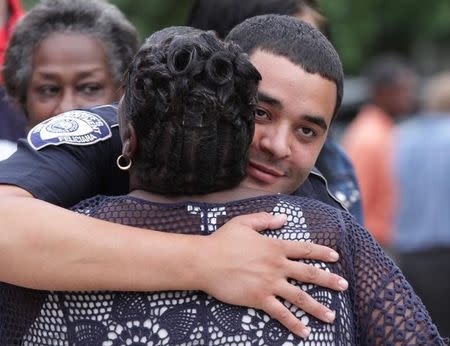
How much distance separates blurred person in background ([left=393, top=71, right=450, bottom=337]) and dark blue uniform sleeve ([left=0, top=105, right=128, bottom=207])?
Result: 4.67 m

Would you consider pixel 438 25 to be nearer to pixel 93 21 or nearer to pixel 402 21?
pixel 402 21

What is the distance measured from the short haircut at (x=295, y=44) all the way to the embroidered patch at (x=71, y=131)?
0.39 meters

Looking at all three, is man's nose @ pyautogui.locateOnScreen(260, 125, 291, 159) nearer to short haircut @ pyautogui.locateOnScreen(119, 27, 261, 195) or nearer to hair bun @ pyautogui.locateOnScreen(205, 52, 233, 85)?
short haircut @ pyautogui.locateOnScreen(119, 27, 261, 195)

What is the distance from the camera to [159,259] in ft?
6.88

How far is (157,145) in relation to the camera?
208 cm

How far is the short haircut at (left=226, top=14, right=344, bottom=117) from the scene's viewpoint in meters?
2.39

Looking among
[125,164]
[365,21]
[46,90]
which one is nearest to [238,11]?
[46,90]

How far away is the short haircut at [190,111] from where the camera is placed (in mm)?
2020

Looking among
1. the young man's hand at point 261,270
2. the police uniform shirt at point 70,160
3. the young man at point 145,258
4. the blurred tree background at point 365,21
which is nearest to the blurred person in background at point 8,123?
the police uniform shirt at point 70,160

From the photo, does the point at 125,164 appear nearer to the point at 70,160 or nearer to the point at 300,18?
the point at 70,160

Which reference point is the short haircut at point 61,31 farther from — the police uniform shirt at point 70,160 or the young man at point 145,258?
the young man at point 145,258

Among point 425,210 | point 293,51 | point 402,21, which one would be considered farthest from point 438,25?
point 293,51

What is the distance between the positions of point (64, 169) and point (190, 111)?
15.8 inches

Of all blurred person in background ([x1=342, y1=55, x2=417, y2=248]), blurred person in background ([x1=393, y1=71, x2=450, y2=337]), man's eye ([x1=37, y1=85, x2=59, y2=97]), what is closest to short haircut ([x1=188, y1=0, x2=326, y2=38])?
man's eye ([x1=37, y1=85, x2=59, y2=97])
